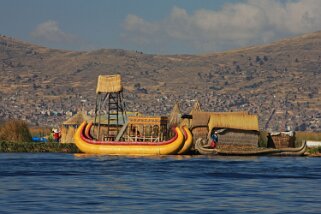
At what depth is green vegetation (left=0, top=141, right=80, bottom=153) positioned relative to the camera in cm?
6444

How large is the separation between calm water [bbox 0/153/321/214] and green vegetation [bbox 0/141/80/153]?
29.0 feet

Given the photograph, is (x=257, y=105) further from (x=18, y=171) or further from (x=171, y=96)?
(x=18, y=171)

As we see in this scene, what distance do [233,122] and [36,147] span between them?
1324 centimetres

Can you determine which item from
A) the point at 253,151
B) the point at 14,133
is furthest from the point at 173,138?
the point at 14,133

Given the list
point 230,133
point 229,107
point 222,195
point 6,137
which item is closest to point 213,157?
point 230,133

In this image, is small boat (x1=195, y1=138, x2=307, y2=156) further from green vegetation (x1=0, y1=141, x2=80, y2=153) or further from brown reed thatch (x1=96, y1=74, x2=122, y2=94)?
green vegetation (x1=0, y1=141, x2=80, y2=153)

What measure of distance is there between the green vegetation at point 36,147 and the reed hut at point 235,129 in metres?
9.64

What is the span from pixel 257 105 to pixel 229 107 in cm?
587

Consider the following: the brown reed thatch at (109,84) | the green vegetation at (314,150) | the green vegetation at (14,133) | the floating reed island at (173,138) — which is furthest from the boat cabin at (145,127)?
the green vegetation at (314,150)

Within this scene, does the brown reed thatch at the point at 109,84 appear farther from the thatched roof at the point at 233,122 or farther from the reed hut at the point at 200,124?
the thatched roof at the point at 233,122

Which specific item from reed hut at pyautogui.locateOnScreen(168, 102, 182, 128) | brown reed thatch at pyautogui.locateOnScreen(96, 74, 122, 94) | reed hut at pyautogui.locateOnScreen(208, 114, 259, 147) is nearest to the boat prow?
reed hut at pyautogui.locateOnScreen(208, 114, 259, 147)

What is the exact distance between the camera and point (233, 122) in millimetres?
66125

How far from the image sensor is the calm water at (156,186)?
96.6ft

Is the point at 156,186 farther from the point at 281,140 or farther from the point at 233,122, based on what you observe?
the point at 281,140
